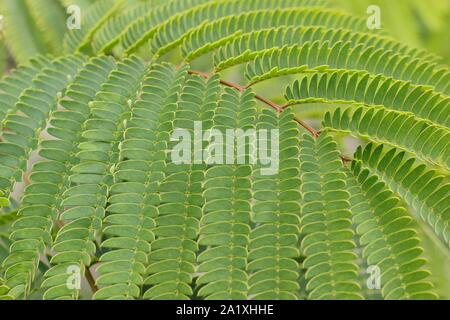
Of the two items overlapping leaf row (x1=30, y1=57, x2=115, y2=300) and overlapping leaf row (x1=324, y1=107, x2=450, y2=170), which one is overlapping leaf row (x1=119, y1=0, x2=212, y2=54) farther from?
overlapping leaf row (x1=324, y1=107, x2=450, y2=170)

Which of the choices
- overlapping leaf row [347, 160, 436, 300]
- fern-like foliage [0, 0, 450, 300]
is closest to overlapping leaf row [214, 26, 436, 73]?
fern-like foliage [0, 0, 450, 300]

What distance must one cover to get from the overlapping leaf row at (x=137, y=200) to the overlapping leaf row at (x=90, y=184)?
1.2 inches

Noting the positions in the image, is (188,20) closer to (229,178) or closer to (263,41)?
(263,41)

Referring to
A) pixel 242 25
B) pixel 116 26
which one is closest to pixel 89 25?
pixel 116 26

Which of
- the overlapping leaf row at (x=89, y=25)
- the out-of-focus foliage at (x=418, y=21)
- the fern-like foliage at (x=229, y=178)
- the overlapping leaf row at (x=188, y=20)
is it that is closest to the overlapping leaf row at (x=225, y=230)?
the fern-like foliage at (x=229, y=178)

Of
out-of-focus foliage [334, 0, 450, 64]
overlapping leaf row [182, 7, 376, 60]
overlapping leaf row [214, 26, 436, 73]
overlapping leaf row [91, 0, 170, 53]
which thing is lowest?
overlapping leaf row [214, 26, 436, 73]

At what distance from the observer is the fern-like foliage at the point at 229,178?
92cm

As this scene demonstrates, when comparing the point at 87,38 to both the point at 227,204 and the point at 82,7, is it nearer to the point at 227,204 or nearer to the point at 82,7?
the point at 82,7

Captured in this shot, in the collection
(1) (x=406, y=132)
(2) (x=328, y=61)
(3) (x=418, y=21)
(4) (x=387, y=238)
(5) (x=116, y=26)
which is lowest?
(4) (x=387, y=238)

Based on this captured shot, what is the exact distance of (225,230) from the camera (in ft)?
3.11

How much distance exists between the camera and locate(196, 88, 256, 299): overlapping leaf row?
0.91m

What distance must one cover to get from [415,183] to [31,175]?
785 millimetres

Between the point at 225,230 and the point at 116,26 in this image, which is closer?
the point at 225,230

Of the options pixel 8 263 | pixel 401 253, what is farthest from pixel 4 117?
pixel 401 253
